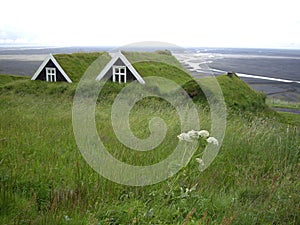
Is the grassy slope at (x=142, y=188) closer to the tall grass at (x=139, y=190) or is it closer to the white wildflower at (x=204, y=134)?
the tall grass at (x=139, y=190)

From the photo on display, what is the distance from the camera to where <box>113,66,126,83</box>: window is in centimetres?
2044

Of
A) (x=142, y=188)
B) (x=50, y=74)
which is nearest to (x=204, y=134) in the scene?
(x=142, y=188)

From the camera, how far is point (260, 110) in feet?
63.6

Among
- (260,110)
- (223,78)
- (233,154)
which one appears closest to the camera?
(233,154)

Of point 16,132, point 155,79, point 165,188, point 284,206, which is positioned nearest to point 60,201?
point 165,188

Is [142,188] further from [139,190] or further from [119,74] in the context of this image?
[119,74]

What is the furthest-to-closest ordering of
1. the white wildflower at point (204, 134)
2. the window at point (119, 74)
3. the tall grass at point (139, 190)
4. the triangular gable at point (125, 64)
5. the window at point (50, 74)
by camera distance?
the window at point (50, 74), the window at point (119, 74), the triangular gable at point (125, 64), the white wildflower at point (204, 134), the tall grass at point (139, 190)

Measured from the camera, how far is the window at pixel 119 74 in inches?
805

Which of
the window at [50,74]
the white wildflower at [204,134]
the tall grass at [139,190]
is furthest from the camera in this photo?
the window at [50,74]

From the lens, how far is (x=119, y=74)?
20.5 meters

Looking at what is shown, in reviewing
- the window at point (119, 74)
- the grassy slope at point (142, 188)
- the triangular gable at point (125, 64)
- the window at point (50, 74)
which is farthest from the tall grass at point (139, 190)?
the window at point (50, 74)

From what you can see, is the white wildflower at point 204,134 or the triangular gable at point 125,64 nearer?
the white wildflower at point 204,134

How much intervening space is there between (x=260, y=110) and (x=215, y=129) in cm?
1379

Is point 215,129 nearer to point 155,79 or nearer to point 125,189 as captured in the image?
point 125,189
